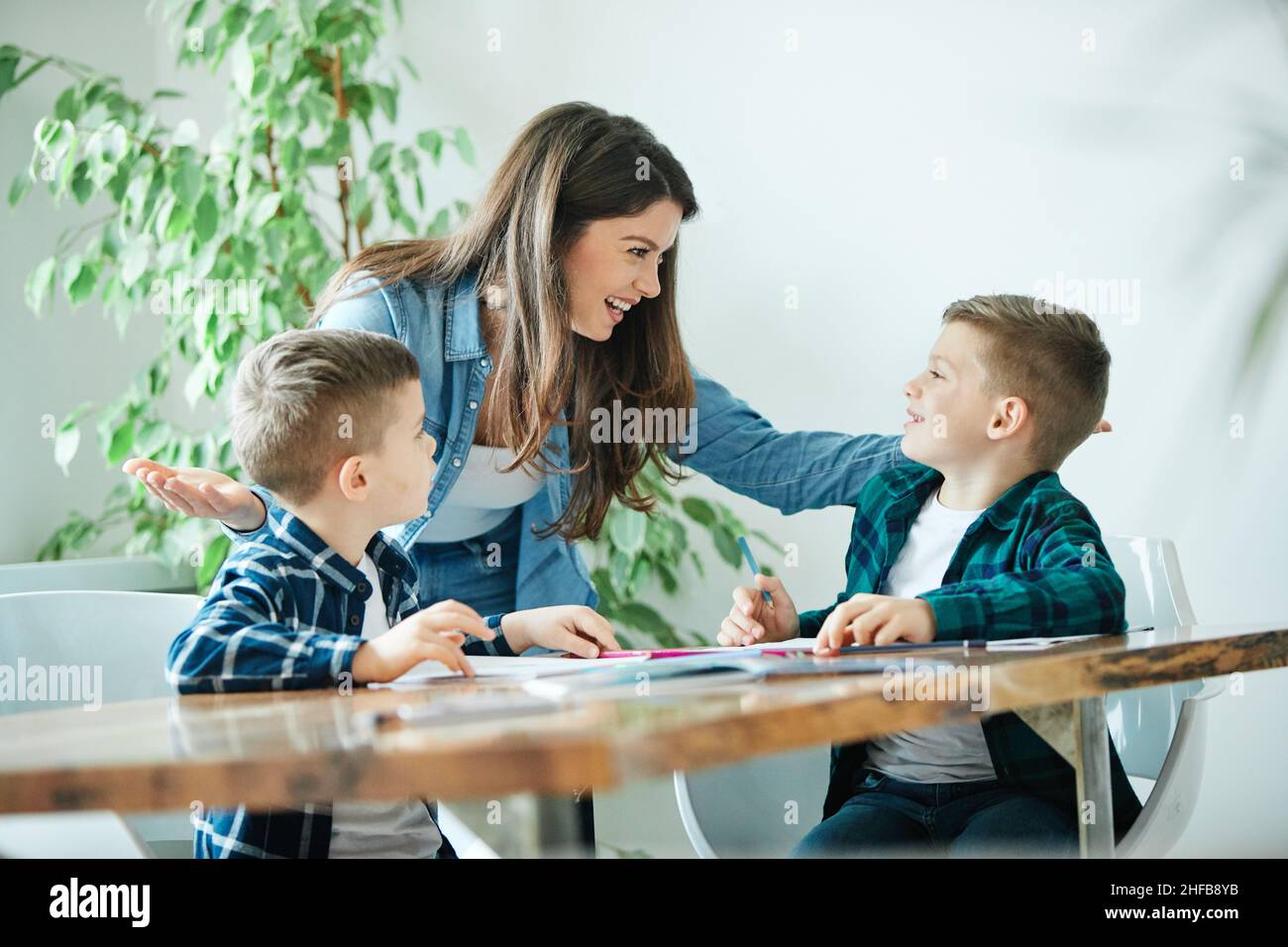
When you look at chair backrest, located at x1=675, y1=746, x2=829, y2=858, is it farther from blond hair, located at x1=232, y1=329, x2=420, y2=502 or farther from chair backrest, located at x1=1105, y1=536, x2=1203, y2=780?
blond hair, located at x1=232, y1=329, x2=420, y2=502

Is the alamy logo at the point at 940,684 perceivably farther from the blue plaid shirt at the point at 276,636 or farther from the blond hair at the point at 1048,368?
the blond hair at the point at 1048,368

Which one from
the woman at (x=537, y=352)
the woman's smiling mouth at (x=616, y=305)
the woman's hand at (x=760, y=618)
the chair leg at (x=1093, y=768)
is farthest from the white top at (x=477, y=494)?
the chair leg at (x=1093, y=768)

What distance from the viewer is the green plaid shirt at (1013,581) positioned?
1.07 meters

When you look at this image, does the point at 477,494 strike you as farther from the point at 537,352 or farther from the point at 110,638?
the point at 110,638

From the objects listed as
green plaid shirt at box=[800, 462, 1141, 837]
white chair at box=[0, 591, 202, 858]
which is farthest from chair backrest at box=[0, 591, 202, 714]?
green plaid shirt at box=[800, 462, 1141, 837]

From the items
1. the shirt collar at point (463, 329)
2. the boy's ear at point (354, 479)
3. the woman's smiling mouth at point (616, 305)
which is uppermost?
the woman's smiling mouth at point (616, 305)

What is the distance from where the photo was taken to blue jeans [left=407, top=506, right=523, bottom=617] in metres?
1.69

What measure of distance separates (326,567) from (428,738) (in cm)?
46

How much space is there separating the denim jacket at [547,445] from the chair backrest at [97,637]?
0.32 m

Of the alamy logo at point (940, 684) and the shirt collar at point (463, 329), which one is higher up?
the shirt collar at point (463, 329)
